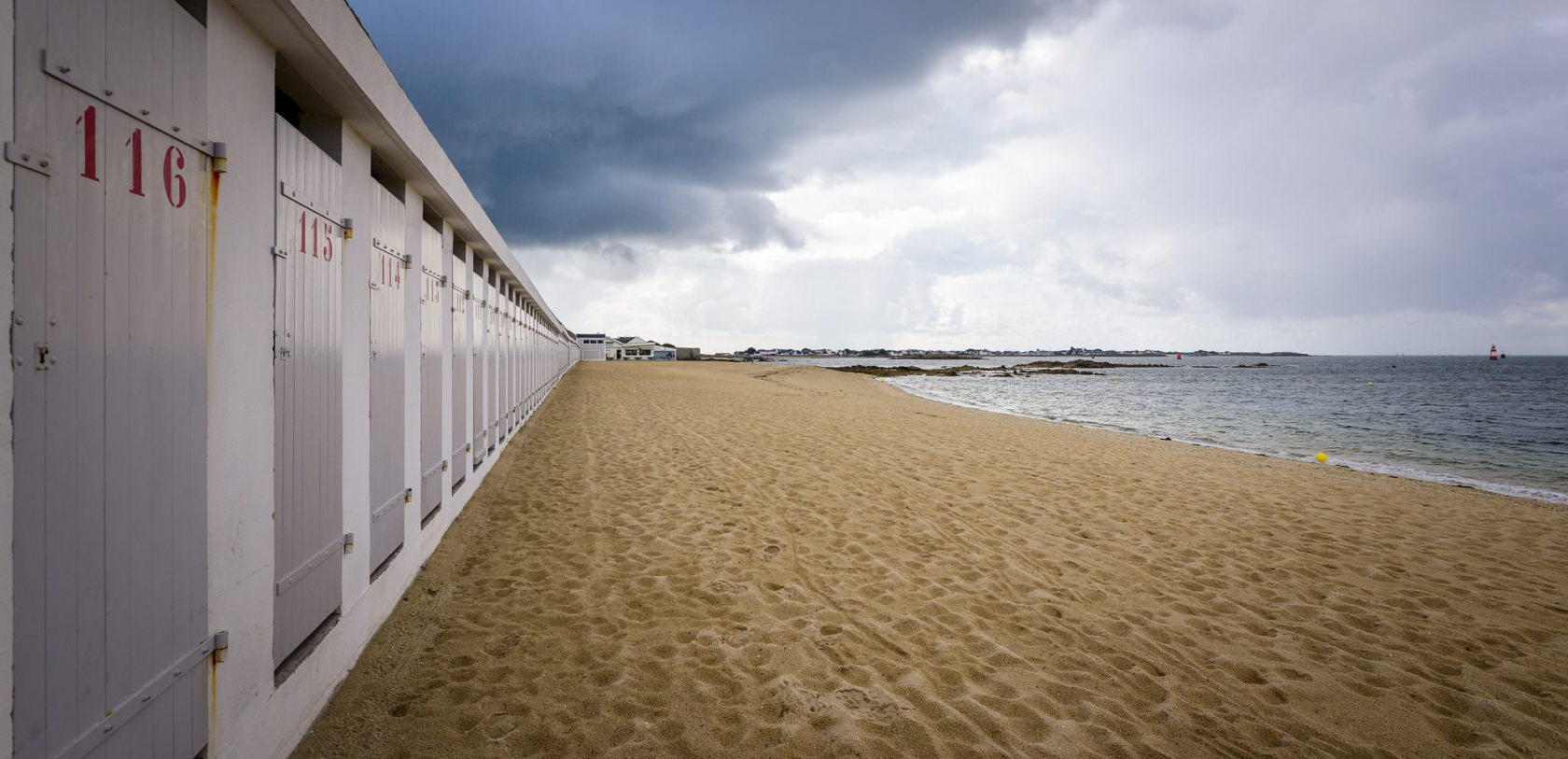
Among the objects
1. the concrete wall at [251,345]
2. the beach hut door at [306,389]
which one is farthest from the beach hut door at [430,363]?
the beach hut door at [306,389]

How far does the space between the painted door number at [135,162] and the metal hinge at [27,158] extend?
13 centimetres

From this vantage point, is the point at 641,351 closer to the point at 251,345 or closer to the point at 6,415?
the point at 251,345

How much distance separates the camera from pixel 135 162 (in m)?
2.09

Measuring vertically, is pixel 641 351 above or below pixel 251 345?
above

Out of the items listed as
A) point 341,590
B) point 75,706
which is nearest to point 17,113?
point 75,706

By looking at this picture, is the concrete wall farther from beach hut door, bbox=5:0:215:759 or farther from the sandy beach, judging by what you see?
the sandy beach

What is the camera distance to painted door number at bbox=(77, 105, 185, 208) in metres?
1.89

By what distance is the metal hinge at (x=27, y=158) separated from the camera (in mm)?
1616

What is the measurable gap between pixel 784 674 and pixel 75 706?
305 centimetres

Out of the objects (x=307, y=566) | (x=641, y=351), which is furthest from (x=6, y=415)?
(x=641, y=351)

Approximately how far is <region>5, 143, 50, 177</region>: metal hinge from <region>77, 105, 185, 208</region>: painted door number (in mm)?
134

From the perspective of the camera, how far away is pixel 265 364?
289 centimetres

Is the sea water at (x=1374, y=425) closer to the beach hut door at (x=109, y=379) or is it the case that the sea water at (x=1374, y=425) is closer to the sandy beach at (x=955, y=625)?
the sandy beach at (x=955, y=625)

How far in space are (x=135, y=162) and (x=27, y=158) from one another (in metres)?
0.44
